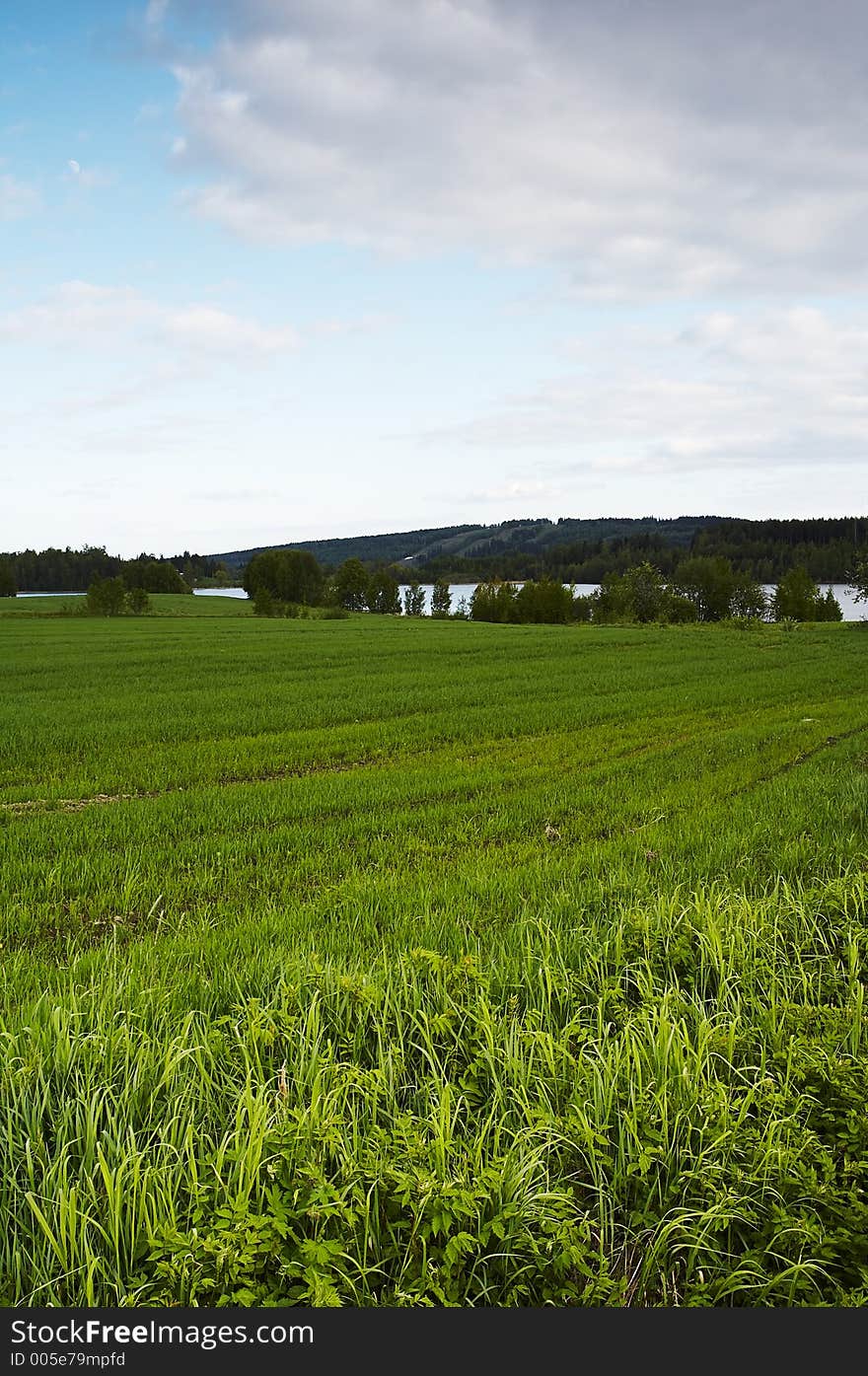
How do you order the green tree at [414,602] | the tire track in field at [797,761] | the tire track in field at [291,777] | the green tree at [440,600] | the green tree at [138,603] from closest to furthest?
the tire track in field at [291,777] < the tire track in field at [797,761] < the green tree at [138,603] < the green tree at [414,602] < the green tree at [440,600]

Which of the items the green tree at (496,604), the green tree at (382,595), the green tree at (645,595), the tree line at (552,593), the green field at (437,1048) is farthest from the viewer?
the green tree at (382,595)

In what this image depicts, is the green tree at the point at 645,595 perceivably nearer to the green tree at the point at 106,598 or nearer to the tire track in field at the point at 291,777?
the green tree at the point at 106,598

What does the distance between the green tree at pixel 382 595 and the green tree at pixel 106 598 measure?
5354 cm

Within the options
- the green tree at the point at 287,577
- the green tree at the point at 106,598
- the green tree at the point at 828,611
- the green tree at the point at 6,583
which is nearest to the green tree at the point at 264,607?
the green tree at the point at 106,598

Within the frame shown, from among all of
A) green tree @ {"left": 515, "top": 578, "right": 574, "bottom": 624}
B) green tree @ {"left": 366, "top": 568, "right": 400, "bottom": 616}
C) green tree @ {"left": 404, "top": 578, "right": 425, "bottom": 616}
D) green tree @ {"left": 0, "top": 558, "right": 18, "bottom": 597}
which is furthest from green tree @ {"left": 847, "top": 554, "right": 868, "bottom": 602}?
green tree @ {"left": 0, "top": 558, "right": 18, "bottom": 597}

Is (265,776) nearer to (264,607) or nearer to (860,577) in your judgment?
(860,577)

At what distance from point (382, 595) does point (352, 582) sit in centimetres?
595

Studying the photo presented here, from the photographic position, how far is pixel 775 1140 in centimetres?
366

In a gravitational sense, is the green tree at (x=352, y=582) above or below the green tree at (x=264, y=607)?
above

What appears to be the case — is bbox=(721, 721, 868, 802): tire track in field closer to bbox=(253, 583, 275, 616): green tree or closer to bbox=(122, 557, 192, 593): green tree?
bbox=(253, 583, 275, 616): green tree

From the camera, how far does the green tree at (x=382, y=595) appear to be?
464ft

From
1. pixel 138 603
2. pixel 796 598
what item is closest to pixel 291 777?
pixel 138 603

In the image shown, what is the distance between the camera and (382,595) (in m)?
142

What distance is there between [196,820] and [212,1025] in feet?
21.7
